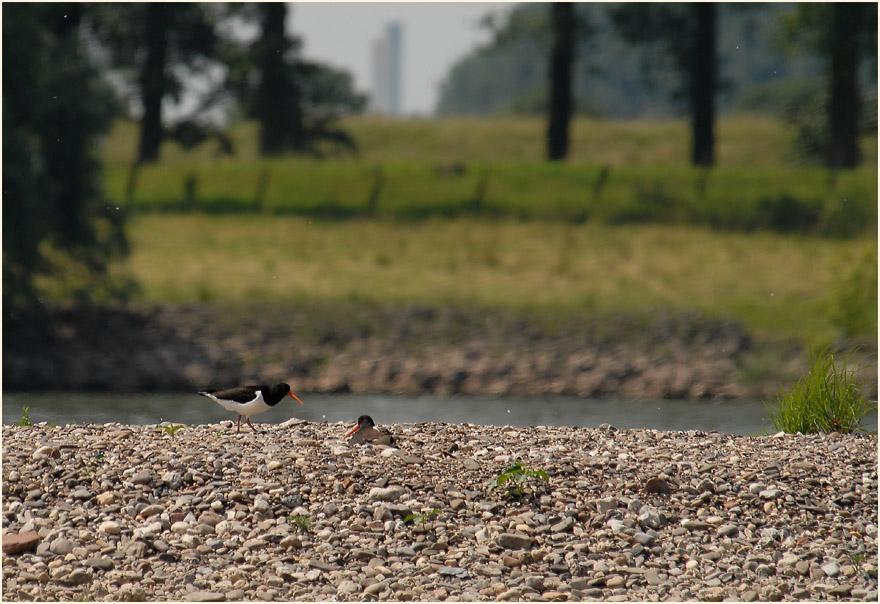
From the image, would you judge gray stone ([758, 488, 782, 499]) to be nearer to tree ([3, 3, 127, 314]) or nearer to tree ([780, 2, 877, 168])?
tree ([3, 3, 127, 314])

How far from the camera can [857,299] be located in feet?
42.8

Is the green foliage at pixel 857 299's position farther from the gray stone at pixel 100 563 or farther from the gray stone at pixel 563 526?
the gray stone at pixel 100 563

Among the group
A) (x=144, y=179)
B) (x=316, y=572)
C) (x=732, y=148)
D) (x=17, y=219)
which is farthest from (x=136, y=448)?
(x=732, y=148)

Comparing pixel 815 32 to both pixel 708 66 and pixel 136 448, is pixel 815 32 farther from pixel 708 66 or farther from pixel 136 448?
pixel 136 448

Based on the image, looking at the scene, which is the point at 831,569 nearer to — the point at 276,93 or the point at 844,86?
the point at 844,86

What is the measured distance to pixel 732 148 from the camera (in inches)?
731

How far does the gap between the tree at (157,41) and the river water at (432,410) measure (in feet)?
25.2

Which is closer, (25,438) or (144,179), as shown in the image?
(25,438)

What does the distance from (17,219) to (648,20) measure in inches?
463

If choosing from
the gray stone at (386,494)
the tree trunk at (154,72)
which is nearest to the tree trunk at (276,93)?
the tree trunk at (154,72)

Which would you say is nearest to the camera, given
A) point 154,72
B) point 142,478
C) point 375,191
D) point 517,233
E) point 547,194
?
point 142,478

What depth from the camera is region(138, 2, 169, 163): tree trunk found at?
16.5 m

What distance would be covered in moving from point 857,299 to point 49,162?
37.2 ft

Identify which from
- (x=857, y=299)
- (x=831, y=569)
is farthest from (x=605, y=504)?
(x=857, y=299)
